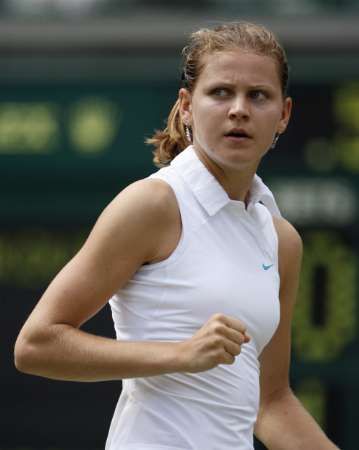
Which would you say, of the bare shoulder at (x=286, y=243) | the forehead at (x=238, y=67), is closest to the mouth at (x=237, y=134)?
the forehead at (x=238, y=67)

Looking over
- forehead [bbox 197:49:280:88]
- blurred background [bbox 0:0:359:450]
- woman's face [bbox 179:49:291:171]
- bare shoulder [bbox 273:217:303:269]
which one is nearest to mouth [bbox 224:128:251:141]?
woman's face [bbox 179:49:291:171]

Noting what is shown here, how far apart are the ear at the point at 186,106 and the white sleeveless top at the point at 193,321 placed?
146mm

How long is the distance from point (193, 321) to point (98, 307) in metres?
0.19

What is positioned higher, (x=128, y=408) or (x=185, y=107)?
(x=185, y=107)

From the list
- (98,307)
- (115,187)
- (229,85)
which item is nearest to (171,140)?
(229,85)

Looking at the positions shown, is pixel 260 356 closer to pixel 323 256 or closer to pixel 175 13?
pixel 323 256

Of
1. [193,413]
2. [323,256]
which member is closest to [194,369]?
[193,413]

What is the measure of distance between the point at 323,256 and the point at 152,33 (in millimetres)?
1460

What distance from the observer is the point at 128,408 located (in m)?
3.20

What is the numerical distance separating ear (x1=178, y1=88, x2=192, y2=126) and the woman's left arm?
344mm

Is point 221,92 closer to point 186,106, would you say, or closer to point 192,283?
point 186,106

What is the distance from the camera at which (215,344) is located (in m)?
2.93

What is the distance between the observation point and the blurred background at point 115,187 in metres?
7.58

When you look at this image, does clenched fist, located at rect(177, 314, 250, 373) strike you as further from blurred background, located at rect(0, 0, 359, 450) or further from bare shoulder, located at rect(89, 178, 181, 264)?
blurred background, located at rect(0, 0, 359, 450)
